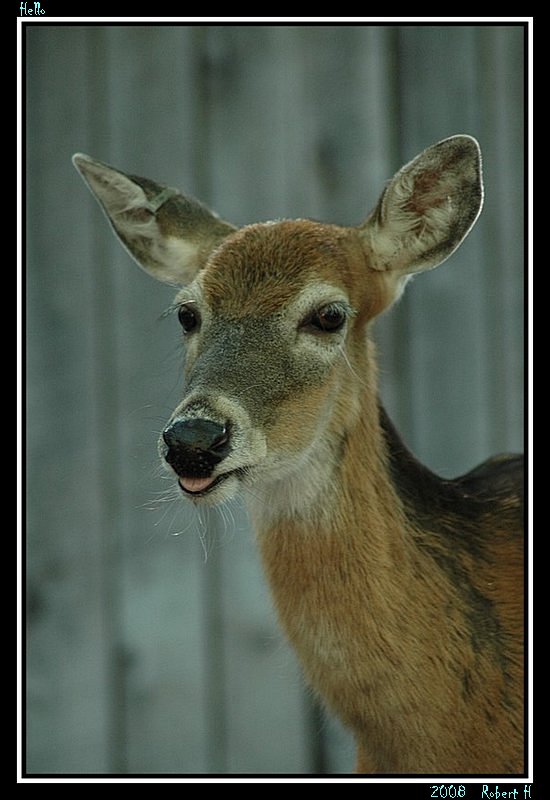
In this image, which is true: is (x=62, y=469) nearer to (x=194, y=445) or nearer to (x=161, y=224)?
(x=161, y=224)

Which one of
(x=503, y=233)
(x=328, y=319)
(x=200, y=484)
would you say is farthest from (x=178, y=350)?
(x=200, y=484)

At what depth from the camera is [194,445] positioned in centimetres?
217

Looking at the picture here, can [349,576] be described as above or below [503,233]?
below

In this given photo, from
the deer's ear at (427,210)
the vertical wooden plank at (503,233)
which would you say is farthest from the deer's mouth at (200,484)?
the vertical wooden plank at (503,233)

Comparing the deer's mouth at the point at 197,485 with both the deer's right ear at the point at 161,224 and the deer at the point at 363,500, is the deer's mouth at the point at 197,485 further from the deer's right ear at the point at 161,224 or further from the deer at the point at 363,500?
the deer's right ear at the point at 161,224

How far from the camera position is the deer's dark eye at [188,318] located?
101 inches

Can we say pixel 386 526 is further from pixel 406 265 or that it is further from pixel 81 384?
pixel 81 384

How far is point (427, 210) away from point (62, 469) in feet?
6.10

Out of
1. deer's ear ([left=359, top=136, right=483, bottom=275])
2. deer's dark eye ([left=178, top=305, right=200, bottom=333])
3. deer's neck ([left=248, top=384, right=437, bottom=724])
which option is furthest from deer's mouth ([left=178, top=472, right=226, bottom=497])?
deer's ear ([left=359, top=136, right=483, bottom=275])

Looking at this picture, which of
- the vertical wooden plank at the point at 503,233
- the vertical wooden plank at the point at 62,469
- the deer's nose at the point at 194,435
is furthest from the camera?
the vertical wooden plank at the point at 62,469

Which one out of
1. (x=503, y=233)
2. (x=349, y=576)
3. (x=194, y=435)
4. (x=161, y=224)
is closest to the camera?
(x=194, y=435)

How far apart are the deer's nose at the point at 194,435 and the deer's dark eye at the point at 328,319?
392 millimetres

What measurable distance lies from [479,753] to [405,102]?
218 cm

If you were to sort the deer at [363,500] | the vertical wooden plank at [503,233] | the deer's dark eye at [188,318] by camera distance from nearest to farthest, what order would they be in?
the deer at [363,500] < the deer's dark eye at [188,318] < the vertical wooden plank at [503,233]
